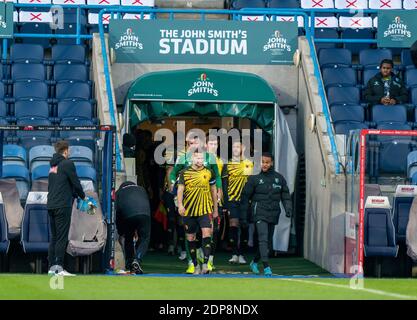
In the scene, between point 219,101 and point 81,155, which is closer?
point 81,155

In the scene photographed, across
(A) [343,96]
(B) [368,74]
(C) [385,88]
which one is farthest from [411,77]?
(A) [343,96]

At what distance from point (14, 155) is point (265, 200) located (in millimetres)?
4346

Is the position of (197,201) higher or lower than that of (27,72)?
lower

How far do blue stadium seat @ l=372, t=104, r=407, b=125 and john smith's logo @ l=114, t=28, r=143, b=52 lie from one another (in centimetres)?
435

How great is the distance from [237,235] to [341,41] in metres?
4.87

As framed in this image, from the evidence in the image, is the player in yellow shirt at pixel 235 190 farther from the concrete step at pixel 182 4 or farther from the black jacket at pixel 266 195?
the concrete step at pixel 182 4

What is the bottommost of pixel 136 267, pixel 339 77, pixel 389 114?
pixel 136 267

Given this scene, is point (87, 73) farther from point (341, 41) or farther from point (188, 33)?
point (341, 41)

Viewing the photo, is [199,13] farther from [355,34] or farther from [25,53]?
[25,53]

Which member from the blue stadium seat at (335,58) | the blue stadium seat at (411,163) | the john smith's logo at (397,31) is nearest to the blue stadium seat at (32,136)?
the blue stadium seat at (335,58)

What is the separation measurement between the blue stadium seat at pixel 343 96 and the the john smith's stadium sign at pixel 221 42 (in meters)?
1.10

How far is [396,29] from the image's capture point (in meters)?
25.1

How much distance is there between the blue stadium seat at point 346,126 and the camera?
2294 cm
